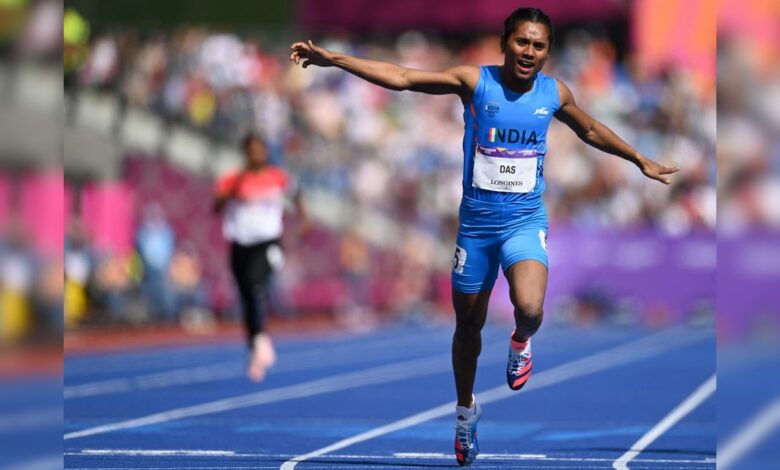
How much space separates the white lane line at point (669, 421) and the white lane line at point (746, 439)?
2.38 m

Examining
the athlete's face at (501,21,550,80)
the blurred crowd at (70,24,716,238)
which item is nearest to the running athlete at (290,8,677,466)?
the athlete's face at (501,21,550,80)

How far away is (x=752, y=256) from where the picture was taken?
156 inches

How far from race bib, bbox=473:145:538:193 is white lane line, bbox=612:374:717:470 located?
1.71m

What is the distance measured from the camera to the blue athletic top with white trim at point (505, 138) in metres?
8.13

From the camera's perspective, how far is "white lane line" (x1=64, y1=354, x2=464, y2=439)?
1123cm

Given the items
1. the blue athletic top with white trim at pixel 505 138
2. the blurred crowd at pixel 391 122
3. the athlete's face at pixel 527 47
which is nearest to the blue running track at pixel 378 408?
the blue athletic top with white trim at pixel 505 138

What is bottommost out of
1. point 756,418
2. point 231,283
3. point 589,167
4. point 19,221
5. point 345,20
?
point 756,418

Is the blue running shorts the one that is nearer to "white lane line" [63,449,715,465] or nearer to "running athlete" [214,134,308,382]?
"white lane line" [63,449,715,465]

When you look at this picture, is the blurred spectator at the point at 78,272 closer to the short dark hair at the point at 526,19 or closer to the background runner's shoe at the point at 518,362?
the background runner's shoe at the point at 518,362

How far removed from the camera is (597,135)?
845 centimetres

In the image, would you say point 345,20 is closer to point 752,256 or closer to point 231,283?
point 231,283

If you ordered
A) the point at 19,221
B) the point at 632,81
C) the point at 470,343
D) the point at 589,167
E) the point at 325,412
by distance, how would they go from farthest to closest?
the point at 632,81, the point at 589,167, the point at 325,412, the point at 470,343, the point at 19,221

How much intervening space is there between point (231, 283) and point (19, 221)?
22068 millimetres

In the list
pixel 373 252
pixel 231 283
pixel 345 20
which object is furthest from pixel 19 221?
pixel 345 20
